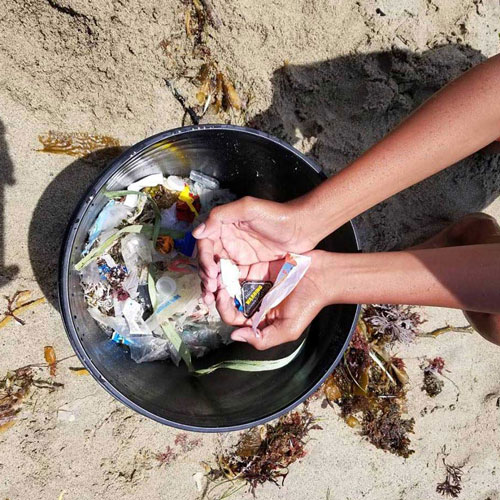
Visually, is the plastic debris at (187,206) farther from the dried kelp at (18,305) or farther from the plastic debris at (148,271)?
the dried kelp at (18,305)

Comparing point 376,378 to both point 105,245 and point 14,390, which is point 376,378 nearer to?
point 105,245

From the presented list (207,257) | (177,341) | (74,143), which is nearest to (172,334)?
(177,341)

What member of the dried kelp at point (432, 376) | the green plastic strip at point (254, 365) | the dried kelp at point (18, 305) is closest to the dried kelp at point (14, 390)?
the dried kelp at point (18, 305)

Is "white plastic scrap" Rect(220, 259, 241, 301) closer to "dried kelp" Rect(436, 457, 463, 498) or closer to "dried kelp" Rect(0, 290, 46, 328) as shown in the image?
"dried kelp" Rect(0, 290, 46, 328)

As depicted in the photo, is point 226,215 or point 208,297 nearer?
point 226,215

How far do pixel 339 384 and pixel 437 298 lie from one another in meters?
0.77

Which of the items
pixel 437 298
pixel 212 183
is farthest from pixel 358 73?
pixel 437 298

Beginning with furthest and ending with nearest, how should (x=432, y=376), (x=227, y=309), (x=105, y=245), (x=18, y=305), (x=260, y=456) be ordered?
(x=432, y=376) → (x=260, y=456) → (x=18, y=305) → (x=105, y=245) → (x=227, y=309)

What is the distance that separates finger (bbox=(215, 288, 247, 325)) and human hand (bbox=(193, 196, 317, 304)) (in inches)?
1.3

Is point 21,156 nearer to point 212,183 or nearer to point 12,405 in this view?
point 212,183

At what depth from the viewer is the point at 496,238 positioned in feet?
5.78

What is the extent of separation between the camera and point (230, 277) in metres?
1.67

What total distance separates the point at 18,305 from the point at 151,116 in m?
0.87

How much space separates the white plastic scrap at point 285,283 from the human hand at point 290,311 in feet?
0.07
